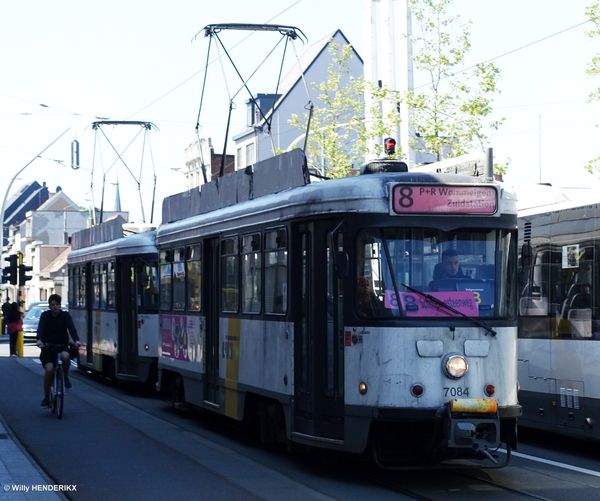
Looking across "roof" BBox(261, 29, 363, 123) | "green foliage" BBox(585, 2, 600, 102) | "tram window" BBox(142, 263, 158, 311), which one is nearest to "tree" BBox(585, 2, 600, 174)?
"green foliage" BBox(585, 2, 600, 102)

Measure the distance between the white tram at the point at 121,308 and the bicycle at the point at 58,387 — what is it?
338 centimetres

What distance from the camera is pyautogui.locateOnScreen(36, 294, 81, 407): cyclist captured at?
16.2 meters

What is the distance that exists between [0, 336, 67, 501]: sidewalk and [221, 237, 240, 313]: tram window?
111 inches

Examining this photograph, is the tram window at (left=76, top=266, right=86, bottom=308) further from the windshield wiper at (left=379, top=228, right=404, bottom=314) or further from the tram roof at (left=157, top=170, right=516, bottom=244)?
the windshield wiper at (left=379, top=228, right=404, bottom=314)

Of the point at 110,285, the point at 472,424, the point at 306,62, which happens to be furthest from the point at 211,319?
the point at 306,62

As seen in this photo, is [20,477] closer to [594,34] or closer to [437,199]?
[437,199]

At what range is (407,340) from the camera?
984cm

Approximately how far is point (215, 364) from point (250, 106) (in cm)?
5576

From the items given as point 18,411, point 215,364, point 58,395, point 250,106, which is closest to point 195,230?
point 215,364

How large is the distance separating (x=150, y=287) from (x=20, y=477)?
10.2 m

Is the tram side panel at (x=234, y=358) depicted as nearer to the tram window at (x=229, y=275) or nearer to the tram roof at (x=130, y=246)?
the tram window at (x=229, y=275)

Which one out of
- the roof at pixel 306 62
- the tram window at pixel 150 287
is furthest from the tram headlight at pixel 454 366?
the roof at pixel 306 62

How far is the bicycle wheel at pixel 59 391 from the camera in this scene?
1556 centimetres

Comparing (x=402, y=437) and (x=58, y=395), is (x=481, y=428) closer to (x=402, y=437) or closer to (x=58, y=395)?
(x=402, y=437)
